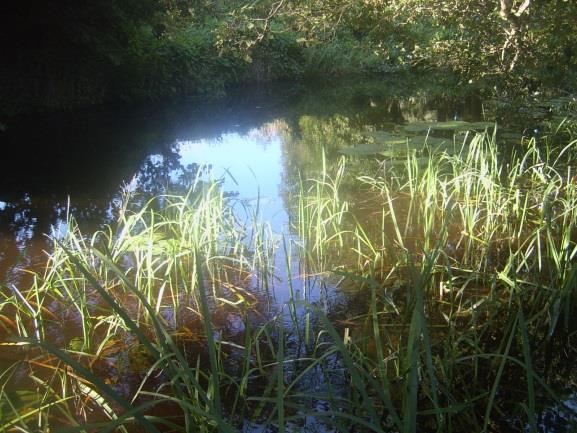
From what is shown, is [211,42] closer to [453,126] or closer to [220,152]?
[220,152]

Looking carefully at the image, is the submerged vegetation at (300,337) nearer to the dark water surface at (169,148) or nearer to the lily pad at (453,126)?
the dark water surface at (169,148)

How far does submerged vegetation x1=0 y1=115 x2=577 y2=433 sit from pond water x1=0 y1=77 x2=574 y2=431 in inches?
2.3

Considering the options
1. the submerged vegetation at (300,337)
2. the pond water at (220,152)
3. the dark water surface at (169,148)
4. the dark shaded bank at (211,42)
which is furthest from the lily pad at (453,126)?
the submerged vegetation at (300,337)

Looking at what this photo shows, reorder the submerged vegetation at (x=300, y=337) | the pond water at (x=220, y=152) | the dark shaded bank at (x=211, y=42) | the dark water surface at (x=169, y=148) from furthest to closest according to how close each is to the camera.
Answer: the dark shaded bank at (x=211, y=42) → the dark water surface at (x=169, y=148) → the pond water at (x=220, y=152) → the submerged vegetation at (x=300, y=337)

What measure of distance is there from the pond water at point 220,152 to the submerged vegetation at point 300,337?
59 millimetres

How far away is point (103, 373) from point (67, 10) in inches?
274

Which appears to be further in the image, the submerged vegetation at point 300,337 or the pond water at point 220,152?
the pond water at point 220,152

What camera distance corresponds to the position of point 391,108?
31.4 ft

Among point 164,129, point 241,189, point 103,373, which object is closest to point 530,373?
point 103,373

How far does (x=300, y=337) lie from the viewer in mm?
2045

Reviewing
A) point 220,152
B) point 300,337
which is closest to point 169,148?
point 220,152

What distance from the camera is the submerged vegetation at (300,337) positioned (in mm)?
1297

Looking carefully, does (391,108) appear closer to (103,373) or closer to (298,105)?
(298,105)

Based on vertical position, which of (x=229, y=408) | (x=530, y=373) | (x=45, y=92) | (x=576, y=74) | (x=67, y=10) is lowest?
(x=229, y=408)
